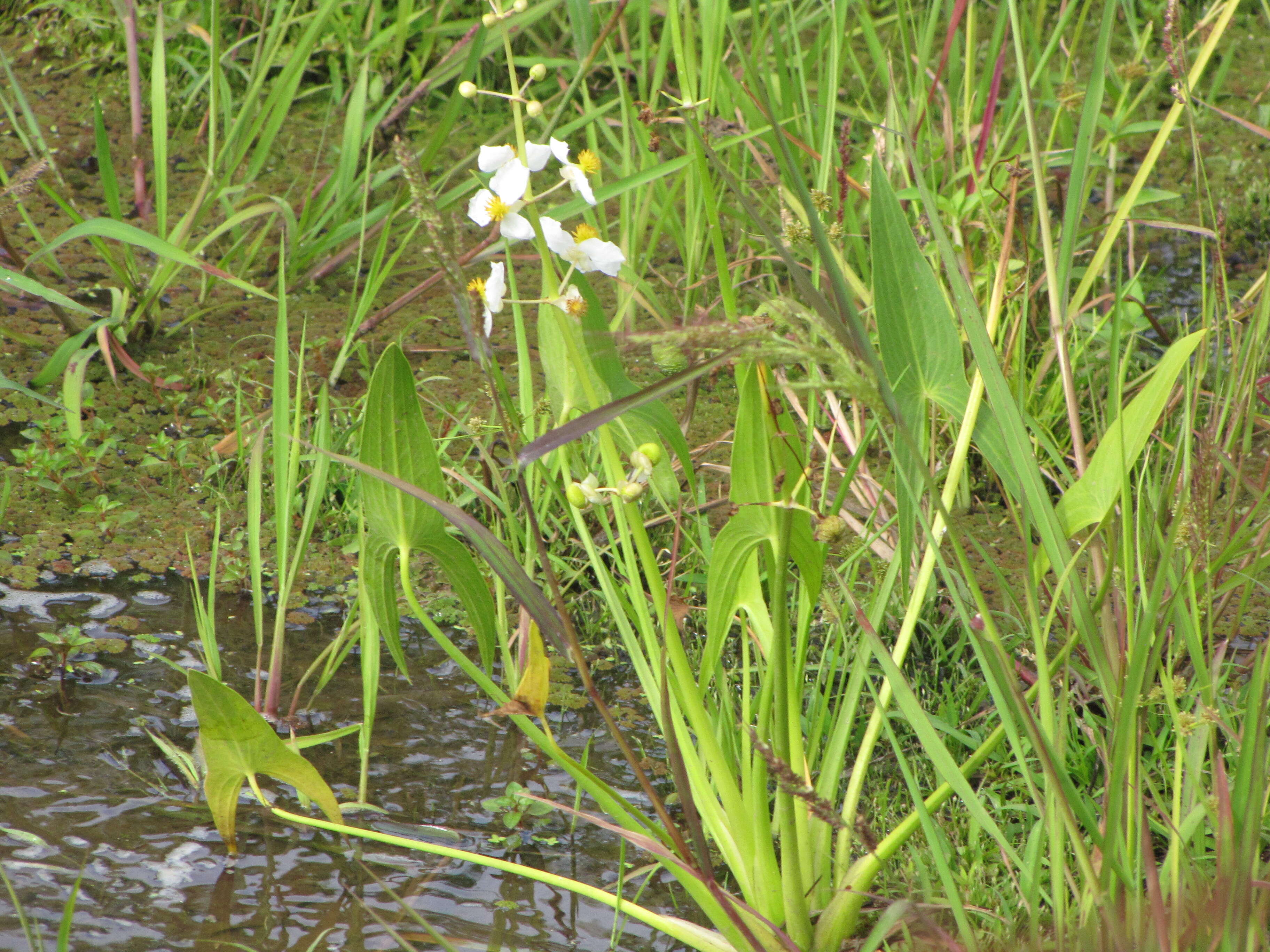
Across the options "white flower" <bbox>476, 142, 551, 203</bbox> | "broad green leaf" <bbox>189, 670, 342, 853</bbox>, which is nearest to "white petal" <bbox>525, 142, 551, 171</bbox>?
"white flower" <bbox>476, 142, 551, 203</bbox>

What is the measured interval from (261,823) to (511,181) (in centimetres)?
70

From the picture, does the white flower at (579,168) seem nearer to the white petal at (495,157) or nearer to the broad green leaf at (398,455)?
the white petal at (495,157)

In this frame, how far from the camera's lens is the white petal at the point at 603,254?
939 mm

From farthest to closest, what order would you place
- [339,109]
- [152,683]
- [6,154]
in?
[339,109] → [6,154] → [152,683]

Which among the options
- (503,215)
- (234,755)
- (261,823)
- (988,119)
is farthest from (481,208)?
(988,119)

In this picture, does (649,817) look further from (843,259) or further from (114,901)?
(843,259)

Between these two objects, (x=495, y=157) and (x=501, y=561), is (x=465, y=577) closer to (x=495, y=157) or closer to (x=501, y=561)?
(x=501, y=561)

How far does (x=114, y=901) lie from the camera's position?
103cm

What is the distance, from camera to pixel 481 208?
0.91 m

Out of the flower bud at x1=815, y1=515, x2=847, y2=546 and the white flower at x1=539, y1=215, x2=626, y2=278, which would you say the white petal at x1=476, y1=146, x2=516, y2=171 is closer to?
the white flower at x1=539, y1=215, x2=626, y2=278

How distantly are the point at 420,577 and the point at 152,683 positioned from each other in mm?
389

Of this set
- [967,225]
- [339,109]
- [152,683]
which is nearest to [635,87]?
[339,109]

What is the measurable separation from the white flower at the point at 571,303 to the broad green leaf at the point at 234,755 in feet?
1.34

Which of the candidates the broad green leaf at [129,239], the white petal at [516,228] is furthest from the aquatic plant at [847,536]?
the broad green leaf at [129,239]
